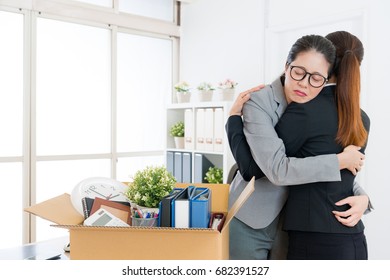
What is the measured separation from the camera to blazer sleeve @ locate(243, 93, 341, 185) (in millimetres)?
1166

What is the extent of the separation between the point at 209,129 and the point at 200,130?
119 millimetres

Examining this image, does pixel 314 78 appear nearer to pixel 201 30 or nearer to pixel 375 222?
pixel 375 222

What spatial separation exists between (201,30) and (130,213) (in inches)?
139

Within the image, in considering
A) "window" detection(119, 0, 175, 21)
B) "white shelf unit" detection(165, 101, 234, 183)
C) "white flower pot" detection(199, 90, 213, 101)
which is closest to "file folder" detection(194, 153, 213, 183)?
"white shelf unit" detection(165, 101, 234, 183)

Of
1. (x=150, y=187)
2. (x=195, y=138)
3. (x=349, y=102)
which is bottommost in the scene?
(x=150, y=187)

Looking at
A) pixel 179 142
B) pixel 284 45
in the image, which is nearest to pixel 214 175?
pixel 179 142

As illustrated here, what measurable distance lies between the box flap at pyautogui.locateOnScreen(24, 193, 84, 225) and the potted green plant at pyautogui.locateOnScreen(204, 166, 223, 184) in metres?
2.55

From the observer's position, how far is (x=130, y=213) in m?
1.06

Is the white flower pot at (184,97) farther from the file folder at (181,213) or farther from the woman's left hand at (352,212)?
the file folder at (181,213)

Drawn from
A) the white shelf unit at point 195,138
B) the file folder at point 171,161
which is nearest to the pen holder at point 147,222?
the white shelf unit at point 195,138

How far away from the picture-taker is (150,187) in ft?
3.24

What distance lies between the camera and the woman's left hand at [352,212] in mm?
1222

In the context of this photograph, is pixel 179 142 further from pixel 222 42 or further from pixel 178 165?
pixel 222 42
